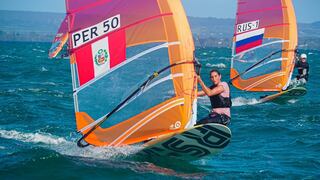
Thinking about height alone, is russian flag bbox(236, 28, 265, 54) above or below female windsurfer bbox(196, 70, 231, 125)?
below

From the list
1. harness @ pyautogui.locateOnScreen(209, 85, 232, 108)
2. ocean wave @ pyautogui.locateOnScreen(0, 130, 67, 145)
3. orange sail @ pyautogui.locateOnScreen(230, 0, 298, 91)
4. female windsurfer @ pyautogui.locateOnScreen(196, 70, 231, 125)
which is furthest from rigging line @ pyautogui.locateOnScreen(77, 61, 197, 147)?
orange sail @ pyautogui.locateOnScreen(230, 0, 298, 91)

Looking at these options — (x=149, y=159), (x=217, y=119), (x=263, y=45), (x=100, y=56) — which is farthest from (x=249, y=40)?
(x=149, y=159)

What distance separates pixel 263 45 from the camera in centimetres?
1973

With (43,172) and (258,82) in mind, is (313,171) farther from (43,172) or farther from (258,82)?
(258,82)

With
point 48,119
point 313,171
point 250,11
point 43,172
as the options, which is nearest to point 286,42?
point 250,11

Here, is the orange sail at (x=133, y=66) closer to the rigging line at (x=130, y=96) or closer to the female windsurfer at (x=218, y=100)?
the rigging line at (x=130, y=96)

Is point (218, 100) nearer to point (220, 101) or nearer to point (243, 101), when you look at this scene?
point (220, 101)

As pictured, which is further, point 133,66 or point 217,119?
point 133,66

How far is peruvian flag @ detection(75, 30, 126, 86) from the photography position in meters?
9.73

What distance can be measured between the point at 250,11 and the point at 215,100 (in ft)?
34.5

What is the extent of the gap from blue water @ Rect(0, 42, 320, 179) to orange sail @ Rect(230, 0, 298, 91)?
85 centimetres

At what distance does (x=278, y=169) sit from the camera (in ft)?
33.2

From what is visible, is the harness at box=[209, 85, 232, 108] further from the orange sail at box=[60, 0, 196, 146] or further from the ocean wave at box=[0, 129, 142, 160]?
the ocean wave at box=[0, 129, 142, 160]

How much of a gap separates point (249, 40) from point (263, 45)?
497mm
